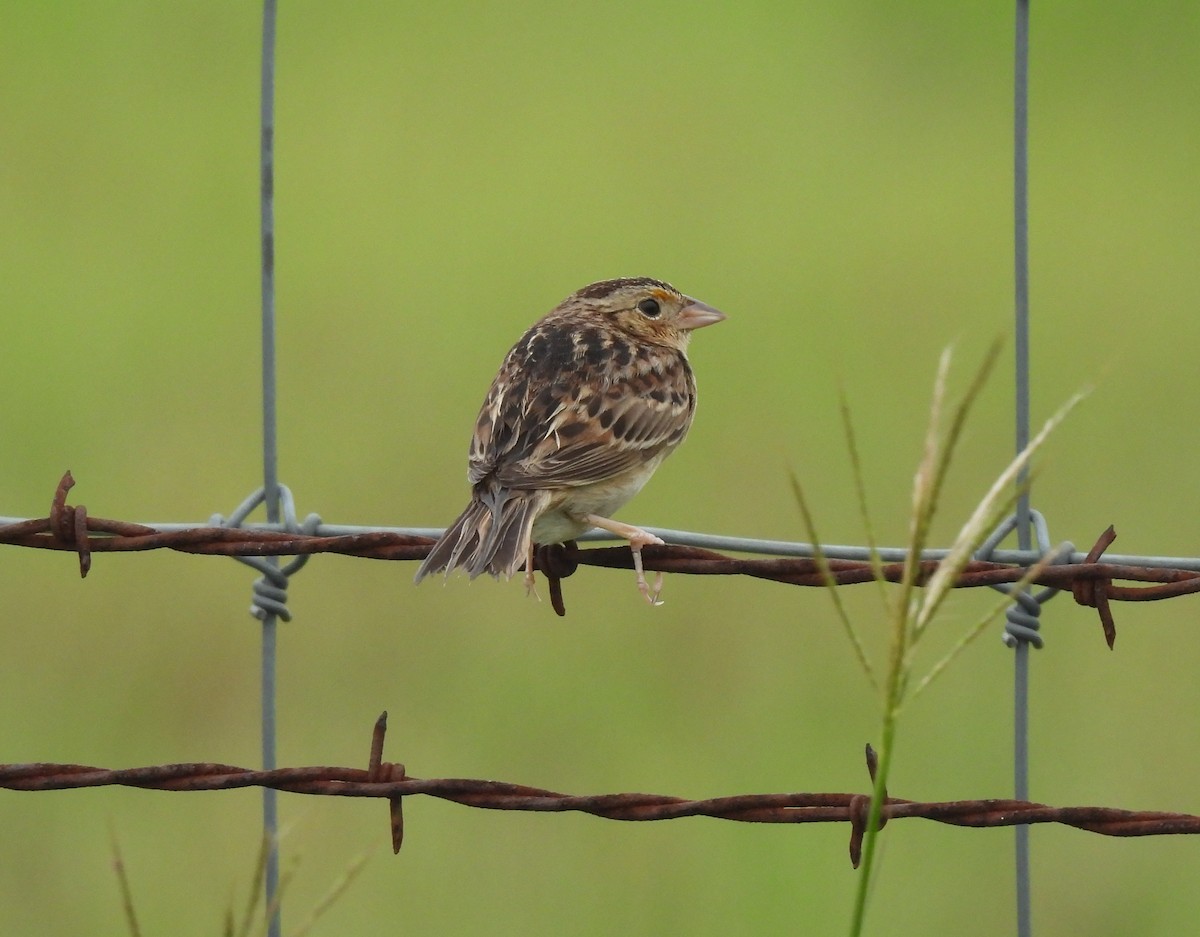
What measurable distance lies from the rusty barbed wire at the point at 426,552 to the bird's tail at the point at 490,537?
0.29 m

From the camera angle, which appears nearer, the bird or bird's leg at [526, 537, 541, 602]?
bird's leg at [526, 537, 541, 602]

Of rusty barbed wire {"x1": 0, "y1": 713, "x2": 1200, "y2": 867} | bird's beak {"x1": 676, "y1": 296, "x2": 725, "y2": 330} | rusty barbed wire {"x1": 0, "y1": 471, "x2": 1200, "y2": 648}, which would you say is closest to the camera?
rusty barbed wire {"x1": 0, "y1": 713, "x2": 1200, "y2": 867}

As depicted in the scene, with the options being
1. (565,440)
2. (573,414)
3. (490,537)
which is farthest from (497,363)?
(490,537)

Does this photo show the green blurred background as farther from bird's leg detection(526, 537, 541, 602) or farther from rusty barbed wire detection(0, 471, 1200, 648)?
rusty barbed wire detection(0, 471, 1200, 648)

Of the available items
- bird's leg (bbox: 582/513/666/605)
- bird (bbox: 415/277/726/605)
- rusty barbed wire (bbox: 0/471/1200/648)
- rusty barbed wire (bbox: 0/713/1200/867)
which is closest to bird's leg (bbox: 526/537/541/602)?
bird (bbox: 415/277/726/605)

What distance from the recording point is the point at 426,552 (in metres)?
4.32

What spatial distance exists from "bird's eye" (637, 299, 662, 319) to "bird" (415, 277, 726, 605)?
0.30 meters

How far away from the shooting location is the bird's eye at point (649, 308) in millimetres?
6547

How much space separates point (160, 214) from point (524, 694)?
27.9ft

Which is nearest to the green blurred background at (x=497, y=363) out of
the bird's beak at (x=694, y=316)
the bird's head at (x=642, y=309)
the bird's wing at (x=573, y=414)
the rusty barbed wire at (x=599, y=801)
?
the bird's wing at (x=573, y=414)

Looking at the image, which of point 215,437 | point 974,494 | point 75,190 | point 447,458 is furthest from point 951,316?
point 75,190

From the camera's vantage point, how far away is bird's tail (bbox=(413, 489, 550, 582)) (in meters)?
4.66

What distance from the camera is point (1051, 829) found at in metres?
9.50

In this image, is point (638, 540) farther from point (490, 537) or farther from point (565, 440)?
point (565, 440)
